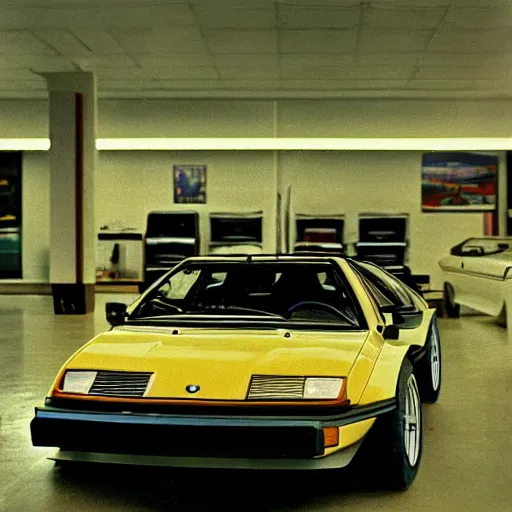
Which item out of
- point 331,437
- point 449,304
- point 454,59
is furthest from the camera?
point 449,304

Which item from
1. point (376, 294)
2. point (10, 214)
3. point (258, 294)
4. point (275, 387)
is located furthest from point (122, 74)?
point (275, 387)

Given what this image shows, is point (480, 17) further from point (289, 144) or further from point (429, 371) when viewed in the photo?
point (289, 144)

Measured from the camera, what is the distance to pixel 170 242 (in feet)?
51.2

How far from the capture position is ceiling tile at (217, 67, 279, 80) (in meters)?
11.8

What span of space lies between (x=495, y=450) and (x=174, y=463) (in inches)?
72.1

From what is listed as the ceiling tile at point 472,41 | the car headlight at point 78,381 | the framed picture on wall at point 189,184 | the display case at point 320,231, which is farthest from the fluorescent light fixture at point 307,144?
the car headlight at point 78,381

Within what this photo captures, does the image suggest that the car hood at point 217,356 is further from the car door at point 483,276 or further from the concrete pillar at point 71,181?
the concrete pillar at point 71,181

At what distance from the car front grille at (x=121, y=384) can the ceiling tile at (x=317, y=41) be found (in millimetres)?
7083

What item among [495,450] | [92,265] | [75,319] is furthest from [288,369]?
[92,265]

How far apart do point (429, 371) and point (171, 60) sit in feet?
24.0

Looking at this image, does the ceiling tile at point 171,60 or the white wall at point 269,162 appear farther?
the white wall at point 269,162

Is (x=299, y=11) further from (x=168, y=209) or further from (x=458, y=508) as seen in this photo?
(x=168, y=209)

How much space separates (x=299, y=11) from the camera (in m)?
8.57

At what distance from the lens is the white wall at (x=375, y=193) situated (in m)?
15.5
